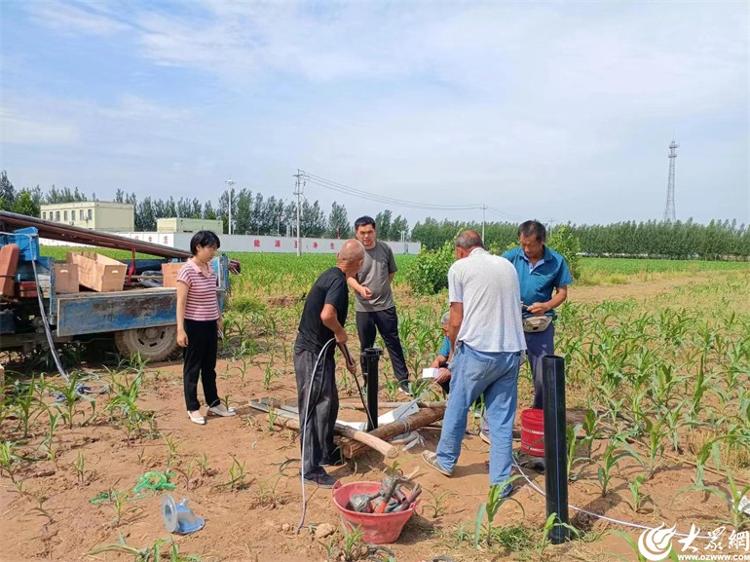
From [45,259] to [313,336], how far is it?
393cm

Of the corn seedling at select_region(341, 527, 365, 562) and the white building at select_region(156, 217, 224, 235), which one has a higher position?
the white building at select_region(156, 217, 224, 235)

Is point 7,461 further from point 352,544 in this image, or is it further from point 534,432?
point 534,432

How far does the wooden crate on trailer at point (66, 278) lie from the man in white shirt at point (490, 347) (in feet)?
15.4

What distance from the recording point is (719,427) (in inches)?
181

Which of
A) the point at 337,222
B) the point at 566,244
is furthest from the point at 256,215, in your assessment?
the point at 566,244

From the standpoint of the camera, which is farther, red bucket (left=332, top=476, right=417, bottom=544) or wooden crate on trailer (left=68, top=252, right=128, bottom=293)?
wooden crate on trailer (left=68, top=252, right=128, bottom=293)

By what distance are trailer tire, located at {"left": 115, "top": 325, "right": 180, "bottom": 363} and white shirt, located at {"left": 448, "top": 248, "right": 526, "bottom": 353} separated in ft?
15.2

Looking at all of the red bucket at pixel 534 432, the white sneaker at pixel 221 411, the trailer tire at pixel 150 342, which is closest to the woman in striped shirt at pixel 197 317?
the white sneaker at pixel 221 411

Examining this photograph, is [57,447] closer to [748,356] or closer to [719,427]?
[719,427]

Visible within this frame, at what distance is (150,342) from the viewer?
7.19 m

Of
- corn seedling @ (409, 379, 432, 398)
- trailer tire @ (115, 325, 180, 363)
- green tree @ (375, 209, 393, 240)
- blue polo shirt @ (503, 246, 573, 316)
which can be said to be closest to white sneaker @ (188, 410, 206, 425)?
corn seedling @ (409, 379, 432, 398)

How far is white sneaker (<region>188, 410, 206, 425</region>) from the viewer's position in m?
4.95

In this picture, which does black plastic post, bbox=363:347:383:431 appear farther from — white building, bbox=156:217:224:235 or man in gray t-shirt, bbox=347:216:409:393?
white building, bbox=156:217:224:235

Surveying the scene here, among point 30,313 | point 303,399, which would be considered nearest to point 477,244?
point 303,399
